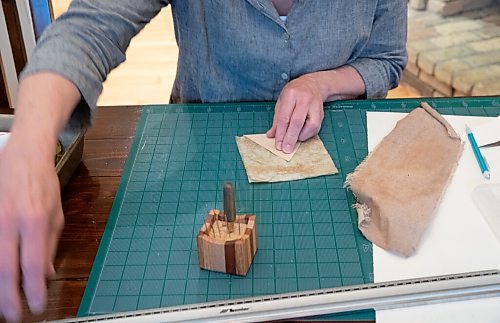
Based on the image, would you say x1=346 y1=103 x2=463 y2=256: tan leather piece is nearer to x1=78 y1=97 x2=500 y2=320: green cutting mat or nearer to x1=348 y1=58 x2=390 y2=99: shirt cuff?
x1=78 y1=97 x2=500 y2=320: green cutting mat

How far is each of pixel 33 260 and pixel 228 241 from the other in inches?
9.6

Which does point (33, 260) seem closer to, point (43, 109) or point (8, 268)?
point (8, 268)

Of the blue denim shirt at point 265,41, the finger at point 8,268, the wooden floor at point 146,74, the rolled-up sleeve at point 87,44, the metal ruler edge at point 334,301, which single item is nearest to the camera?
the finger at point 8,268

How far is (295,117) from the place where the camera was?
3.33 ft

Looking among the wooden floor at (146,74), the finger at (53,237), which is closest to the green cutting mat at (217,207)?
the finger at (53,237)

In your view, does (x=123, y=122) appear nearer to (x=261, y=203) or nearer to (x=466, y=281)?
(x=261, y=203)

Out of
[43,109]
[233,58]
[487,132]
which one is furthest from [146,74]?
[43,109]

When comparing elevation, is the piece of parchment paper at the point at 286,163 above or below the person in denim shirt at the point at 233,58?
below

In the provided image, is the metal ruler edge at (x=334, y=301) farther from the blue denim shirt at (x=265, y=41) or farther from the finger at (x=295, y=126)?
the blue denim shirt at (x=265, y=41)

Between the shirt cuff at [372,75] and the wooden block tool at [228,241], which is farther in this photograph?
the shirt cuff at [372,75]

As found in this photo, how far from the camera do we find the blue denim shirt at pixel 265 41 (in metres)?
1.07

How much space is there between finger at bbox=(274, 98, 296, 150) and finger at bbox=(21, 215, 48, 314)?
19.1 inches

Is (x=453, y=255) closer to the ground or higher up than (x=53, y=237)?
closer to the ground

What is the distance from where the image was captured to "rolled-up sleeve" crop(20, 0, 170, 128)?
2.63 ft
